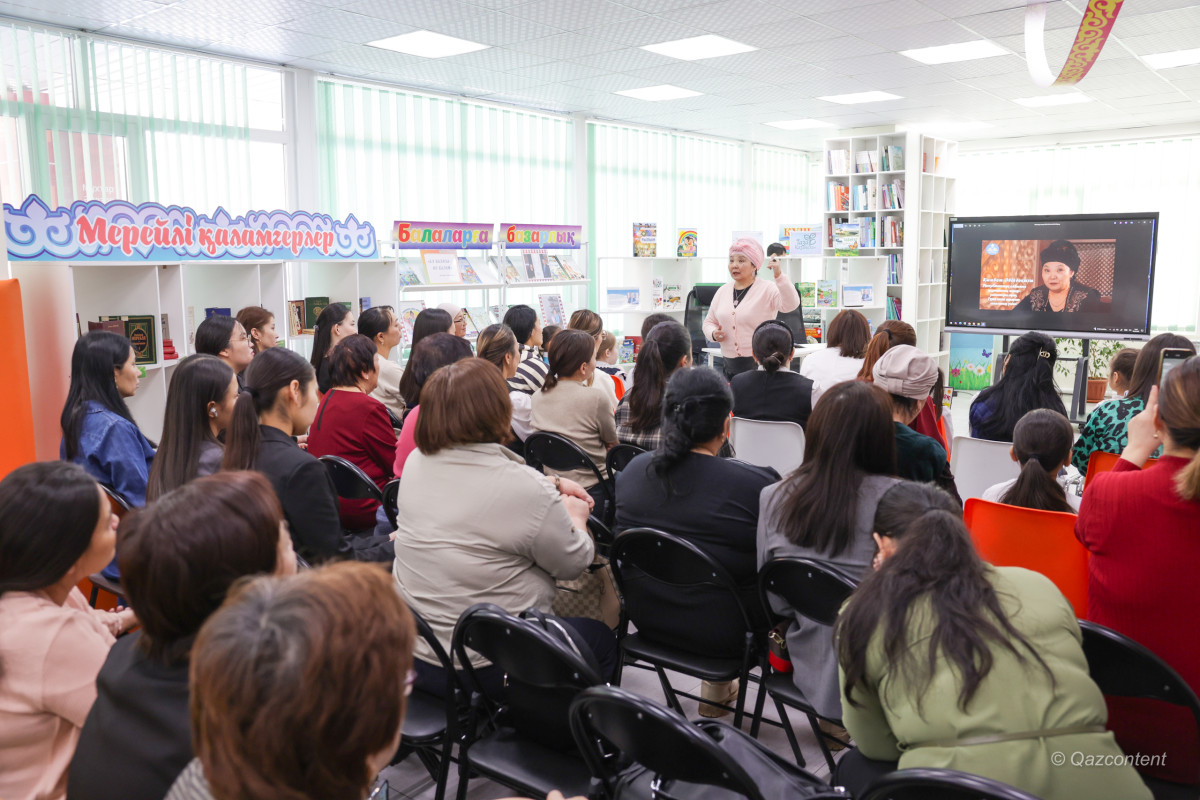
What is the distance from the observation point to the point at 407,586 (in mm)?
2082

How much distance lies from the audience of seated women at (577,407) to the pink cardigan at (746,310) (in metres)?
2.92

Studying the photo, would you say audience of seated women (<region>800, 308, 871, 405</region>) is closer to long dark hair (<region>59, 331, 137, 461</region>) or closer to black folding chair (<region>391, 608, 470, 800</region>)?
black folding chair (<region>391, 608, 470, 800</region>)

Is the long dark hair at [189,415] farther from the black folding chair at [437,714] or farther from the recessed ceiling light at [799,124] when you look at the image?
the recessed ceiling light at [799,124]

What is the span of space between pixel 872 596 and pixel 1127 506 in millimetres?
786

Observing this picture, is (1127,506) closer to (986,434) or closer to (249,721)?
(249,721)

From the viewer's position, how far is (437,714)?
6.33 feet

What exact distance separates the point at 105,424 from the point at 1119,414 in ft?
12.2

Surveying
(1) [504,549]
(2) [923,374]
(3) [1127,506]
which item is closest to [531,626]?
(1) [504,549]

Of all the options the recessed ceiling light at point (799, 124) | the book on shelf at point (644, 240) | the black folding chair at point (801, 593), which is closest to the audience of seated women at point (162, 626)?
the black folding chair at point (801, 593)

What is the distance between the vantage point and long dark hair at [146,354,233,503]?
246 centimetres

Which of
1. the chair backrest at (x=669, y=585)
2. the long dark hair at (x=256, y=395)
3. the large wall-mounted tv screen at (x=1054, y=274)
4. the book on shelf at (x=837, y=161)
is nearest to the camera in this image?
the chair backrest at (x=669, y=585)

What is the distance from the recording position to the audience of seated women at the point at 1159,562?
1.72 m

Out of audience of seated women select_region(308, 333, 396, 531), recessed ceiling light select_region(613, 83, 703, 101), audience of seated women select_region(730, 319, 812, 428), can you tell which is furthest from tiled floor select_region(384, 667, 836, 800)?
recessed ceiling light select_region(613, 83, 703, 101)

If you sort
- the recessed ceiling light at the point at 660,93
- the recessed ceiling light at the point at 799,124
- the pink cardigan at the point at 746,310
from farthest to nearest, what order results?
the recessed ceiling light at the point at 799,124
the recessed ceiling light at the point at 660,93
the pink cardigan at the point at 746,310
